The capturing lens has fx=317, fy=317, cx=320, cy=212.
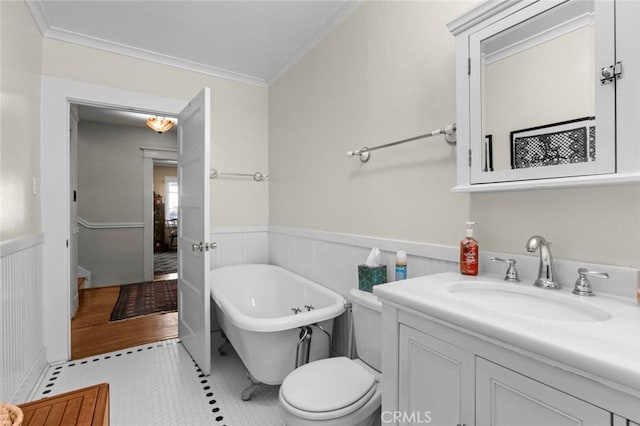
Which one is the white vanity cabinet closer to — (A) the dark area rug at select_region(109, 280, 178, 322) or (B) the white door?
(B) the white door

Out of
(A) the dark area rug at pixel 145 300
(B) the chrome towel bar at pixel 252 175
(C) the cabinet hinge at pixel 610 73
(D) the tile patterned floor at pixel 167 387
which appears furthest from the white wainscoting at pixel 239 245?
(C) the cabinet hinge at pixel 610 73

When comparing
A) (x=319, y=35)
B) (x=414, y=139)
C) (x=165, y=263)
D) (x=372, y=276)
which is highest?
(x=319, y=35)

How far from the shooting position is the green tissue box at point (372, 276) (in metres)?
1.66

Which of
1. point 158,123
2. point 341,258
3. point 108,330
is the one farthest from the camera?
point 158,123

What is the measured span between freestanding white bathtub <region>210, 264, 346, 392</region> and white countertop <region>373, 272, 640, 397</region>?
2.56 feet

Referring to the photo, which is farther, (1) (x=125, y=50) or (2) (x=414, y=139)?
(1) (x=125, y=50)

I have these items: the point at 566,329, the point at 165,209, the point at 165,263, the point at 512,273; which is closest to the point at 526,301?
the point at 512,273

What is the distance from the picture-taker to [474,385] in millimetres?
795

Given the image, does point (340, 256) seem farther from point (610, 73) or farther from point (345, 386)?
point (610, 73)

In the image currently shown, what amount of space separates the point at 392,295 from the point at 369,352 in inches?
24.7

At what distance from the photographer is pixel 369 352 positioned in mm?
1503

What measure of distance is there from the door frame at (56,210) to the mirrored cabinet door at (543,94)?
275cm

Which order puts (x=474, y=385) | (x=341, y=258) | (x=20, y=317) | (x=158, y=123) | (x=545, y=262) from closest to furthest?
(x=474, y=385) < (x=545, y=262) < (x=20, y=317) < (x=341, y=258) < (x=158, y=123)

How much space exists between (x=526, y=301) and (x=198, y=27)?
2576mm
